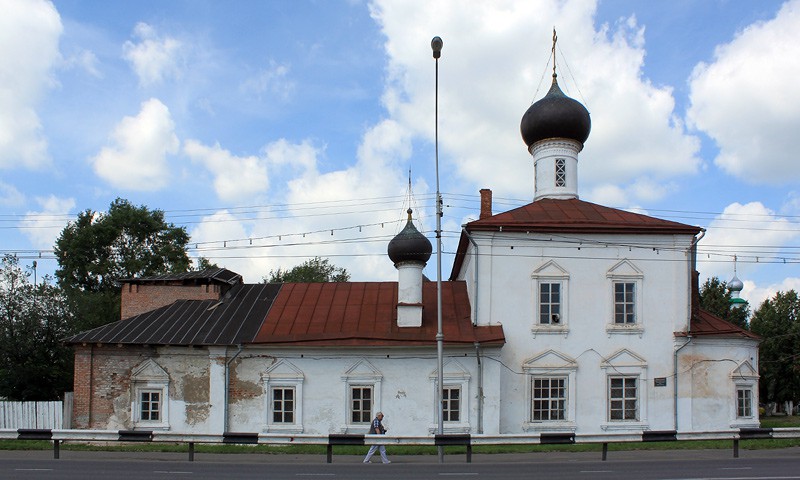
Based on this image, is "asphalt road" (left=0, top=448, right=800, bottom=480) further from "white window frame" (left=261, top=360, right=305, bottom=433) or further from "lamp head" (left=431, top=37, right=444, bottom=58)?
"lamp head" (left=431, top=37, right=444, bottom=58)

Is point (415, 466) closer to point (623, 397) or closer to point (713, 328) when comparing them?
point (623, 397)

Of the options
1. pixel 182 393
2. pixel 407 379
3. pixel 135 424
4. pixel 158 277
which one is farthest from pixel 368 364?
pixel 158 277

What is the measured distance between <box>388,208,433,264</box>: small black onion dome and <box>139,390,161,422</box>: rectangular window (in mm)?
7589

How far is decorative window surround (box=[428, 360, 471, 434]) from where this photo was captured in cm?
2002

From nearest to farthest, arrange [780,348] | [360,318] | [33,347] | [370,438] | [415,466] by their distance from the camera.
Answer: [415,466], [370,438], [360,318], [33,347], [780,348]

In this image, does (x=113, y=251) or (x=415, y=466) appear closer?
(x=415, y=466)

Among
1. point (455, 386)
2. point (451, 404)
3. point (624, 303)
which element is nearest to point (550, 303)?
point (624, 303)

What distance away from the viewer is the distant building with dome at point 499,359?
2028 centimetres

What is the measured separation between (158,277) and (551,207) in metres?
12.6

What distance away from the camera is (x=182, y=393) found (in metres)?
20.6

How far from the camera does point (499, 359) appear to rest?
20234 mm

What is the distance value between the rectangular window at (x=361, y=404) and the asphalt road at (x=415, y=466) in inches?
165

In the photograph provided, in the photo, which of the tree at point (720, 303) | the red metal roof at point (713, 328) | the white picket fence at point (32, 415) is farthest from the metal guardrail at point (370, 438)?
the tree at point (720, 303)

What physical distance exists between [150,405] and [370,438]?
28.0 feet
